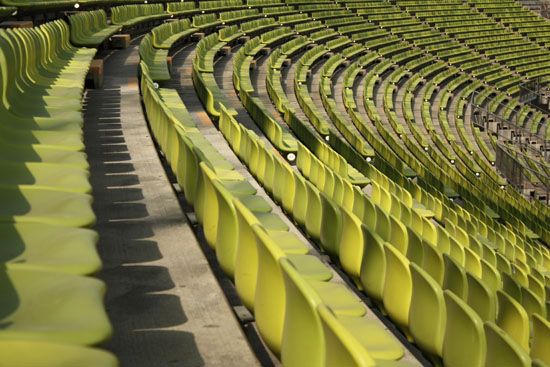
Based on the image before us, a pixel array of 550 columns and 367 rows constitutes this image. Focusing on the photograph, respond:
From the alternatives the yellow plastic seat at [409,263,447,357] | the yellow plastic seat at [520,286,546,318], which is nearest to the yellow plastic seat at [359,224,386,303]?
the yellow plastic seat at [409,263,447,357]

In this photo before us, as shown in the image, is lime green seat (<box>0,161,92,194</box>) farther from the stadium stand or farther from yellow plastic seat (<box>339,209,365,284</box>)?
yellow plastic seat (<box>339,209,365,284</box>)

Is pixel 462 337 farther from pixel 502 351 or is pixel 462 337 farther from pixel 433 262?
pixel 433 262

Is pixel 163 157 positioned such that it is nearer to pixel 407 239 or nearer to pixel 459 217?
pixel 407 239

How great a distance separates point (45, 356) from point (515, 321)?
56.2 inches

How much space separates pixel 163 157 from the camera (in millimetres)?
2883

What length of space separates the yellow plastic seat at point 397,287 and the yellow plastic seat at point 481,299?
284 mm

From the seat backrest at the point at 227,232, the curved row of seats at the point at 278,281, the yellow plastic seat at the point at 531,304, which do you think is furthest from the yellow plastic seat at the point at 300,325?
the yellow plastic seat at the point at 531,304

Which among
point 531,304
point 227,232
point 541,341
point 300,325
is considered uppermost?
point 300,325

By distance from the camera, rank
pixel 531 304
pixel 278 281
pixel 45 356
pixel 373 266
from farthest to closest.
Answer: pixel 531 304
pixel 373 266
pixel 278 281
pixel 45 356

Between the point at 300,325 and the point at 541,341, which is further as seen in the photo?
the point at 541,341

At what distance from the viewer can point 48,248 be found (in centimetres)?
122

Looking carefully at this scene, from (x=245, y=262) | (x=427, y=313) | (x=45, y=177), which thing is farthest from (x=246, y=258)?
(x=45, y=177)

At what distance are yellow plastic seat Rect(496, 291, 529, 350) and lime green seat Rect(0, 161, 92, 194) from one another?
1.11m

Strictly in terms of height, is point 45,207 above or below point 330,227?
above
